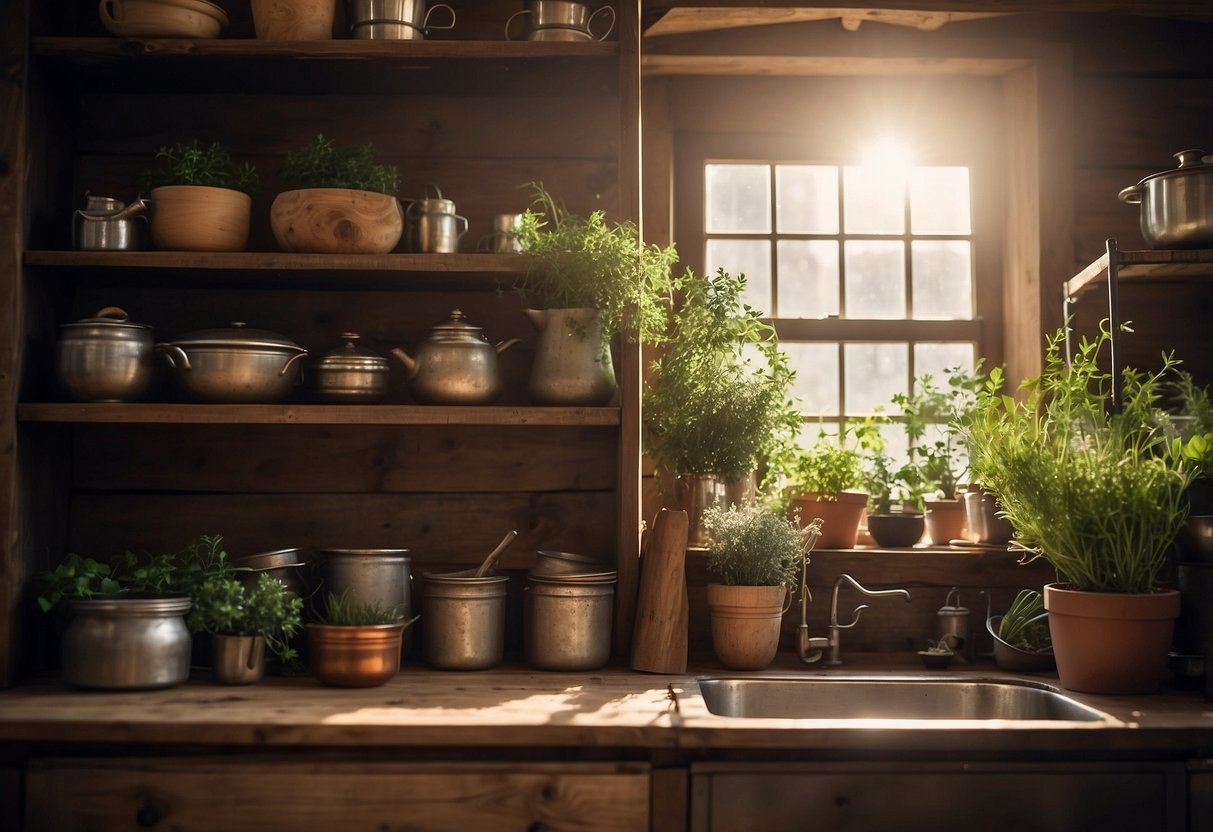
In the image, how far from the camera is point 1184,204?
2.28 meters

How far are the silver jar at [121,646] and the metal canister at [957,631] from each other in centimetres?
169

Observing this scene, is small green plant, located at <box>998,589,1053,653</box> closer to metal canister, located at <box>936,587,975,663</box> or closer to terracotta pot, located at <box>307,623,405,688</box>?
metal canister, located at <box>936,587,975,663</box>

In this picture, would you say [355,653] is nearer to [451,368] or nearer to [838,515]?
[451,368]

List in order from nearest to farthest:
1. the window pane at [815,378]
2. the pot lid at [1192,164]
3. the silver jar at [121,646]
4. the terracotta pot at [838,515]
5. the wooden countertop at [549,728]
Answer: the wooden countertop at [549,728]
the silver jar at [121,646]
the pot lid at [1192,164]
the terracotta pot at [838,515]
the window pane at [815,378]

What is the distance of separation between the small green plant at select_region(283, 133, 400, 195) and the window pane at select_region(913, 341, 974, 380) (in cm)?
148

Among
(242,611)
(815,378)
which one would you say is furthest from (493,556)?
(815,378)

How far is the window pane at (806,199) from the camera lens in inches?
114

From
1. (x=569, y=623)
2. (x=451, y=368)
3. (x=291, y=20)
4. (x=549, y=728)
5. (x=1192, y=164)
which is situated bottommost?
(x=549, y=728)

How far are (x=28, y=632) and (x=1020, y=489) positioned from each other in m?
2.18

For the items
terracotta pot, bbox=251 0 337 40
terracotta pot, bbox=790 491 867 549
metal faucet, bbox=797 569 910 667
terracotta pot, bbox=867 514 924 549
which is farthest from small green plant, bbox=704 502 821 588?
terracotta pot, bbox=251 0 337 40

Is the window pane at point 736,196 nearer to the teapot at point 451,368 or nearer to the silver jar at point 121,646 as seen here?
the teapot at point 451,368

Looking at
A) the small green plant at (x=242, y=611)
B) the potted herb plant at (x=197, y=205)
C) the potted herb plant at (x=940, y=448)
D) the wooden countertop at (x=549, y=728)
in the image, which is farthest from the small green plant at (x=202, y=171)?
the potted herb plant at (x=940, y=448)

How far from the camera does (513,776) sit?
6.13 feet

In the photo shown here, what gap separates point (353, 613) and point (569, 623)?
46 centimetres
